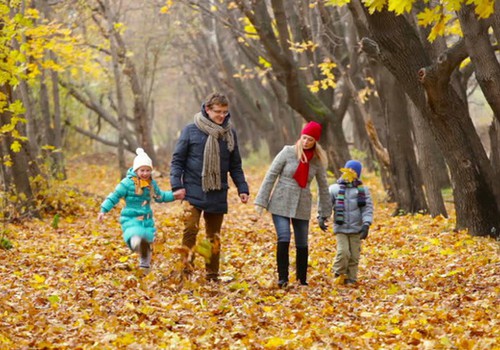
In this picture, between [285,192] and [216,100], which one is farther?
[285,192]

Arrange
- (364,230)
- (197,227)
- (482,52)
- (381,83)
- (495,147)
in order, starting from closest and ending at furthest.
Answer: (197,227) < (364,230) < (482,52) < (495,147) < (381,83)

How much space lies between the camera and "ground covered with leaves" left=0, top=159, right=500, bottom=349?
6.28m

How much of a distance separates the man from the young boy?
→ 4.32 ft

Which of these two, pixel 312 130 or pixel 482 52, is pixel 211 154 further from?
pixel 482 52

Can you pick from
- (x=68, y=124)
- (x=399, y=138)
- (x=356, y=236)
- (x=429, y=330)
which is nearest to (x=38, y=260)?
(x=356, y=236)

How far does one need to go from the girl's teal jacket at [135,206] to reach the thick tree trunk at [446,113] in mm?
4094

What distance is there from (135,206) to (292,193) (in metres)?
1.77

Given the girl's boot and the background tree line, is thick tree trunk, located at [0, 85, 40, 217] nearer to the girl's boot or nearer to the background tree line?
the background tree line

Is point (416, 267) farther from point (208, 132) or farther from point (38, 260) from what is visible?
point (38, 260)

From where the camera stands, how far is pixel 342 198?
9.50m

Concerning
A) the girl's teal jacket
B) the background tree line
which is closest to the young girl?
the girl's teal jacket

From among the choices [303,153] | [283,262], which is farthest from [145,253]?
[303,153]

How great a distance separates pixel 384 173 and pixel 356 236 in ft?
31.9

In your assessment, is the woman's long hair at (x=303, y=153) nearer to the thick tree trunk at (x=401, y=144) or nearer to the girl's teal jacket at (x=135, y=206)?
the girl's teal jacket at (x=135, y=206)
